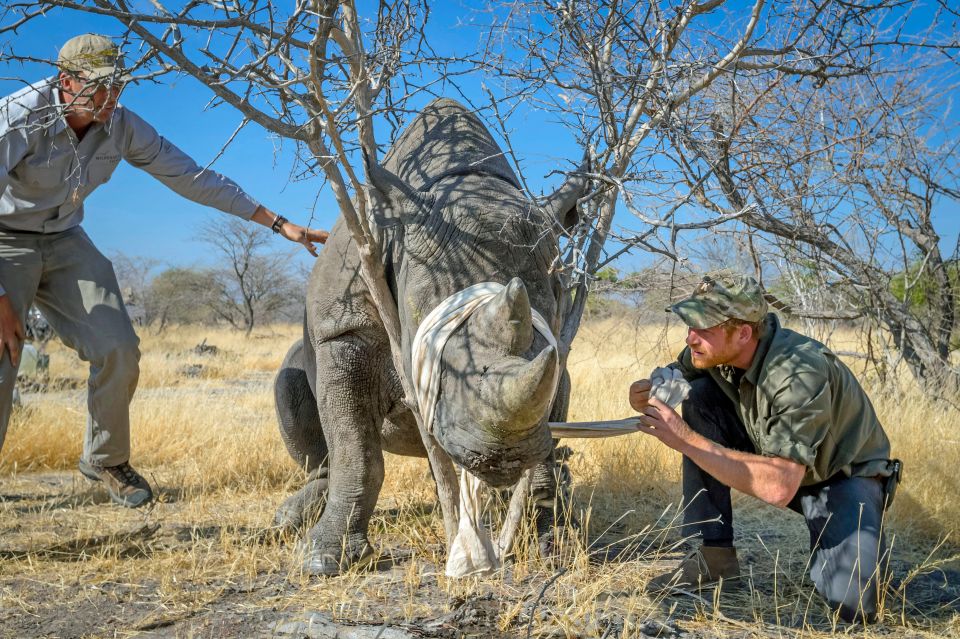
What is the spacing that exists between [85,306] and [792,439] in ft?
12.8

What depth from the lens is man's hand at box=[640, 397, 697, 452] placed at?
3.28 m

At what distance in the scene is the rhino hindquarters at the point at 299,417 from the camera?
16.6 ft

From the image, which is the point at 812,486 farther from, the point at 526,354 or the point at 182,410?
the point at 182,410

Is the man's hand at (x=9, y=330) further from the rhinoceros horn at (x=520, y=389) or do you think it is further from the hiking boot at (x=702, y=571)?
the hiking boot at (x=702, y=571)

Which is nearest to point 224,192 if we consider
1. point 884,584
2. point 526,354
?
point 526,354

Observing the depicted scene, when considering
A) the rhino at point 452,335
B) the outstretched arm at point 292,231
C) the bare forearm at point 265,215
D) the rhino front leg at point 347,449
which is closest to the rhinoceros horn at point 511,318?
the rhino at point 452,335

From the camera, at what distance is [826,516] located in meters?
3.49

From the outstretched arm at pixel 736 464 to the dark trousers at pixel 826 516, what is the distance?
12.8 inches

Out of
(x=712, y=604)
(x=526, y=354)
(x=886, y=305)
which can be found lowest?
(x=712, y=604)

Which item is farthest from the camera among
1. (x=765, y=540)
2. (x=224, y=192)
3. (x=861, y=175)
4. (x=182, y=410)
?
(x=182, y=410)

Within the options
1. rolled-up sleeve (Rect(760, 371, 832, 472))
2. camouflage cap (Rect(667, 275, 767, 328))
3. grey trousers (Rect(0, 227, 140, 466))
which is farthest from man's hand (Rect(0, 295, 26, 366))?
rolled-up sleeve (Rect(760, 371, 832, 472))

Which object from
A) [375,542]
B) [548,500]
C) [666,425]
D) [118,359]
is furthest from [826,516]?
[118,359]

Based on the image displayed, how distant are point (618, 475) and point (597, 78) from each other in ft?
9.67

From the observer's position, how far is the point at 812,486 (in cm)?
360
